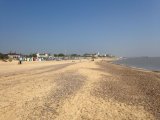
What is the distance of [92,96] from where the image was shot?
13.1 m

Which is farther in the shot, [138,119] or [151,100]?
[151,100]

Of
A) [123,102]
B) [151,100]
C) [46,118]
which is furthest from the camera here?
[151,100]

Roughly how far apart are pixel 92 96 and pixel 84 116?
3.89 m

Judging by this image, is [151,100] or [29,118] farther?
[151,100]

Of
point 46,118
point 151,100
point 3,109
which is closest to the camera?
point 46,118

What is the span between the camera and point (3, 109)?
988 cm

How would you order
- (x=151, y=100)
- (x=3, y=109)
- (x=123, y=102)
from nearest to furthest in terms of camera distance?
(x=3, y=109)
(x=123, y=102)
(x=151, y=100)

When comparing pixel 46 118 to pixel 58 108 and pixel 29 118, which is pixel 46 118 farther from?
pixel 58 108

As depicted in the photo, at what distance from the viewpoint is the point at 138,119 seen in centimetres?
920

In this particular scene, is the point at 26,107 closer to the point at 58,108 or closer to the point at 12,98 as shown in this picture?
the point at 58,108

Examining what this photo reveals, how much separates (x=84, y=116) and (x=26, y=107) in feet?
8.43

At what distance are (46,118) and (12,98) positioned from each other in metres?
3.96

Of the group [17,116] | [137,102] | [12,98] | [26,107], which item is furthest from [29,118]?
[137,102]

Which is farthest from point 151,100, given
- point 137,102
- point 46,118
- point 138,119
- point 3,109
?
point 3,109
